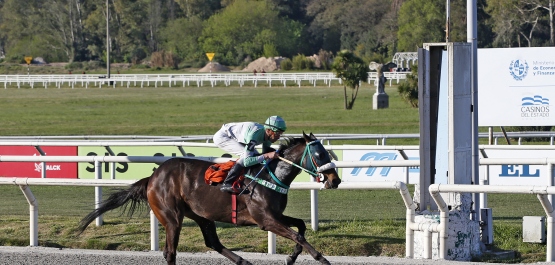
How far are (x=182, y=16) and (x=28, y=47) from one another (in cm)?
1406

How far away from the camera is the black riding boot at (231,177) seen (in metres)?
7.07

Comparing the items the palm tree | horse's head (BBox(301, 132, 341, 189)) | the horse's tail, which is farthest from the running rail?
the palm tree

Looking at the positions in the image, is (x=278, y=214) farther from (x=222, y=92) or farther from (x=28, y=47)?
(x=28, y=47)

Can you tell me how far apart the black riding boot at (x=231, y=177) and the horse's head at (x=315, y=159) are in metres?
0.38

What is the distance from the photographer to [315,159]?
6.76 meters

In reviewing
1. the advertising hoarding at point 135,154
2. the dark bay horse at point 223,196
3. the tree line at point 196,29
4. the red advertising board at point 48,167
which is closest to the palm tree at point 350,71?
the red advertising board at point 48,167

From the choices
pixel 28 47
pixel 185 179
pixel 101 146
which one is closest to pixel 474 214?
pixel 185 179

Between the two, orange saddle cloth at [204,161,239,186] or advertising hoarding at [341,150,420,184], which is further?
advertising hoarding at [341,150,420,184]

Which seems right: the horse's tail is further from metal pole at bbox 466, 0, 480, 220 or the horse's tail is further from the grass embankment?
metal pole at bbox 466, 0, 480, 220

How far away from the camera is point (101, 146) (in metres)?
12.1

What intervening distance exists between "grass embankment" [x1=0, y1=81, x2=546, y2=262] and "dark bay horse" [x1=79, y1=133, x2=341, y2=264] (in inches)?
36.8

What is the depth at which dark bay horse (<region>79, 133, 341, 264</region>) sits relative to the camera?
6.85 meters

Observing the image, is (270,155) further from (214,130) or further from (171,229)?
(214,130)

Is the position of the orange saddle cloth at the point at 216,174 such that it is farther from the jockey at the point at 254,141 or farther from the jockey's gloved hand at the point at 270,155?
the jockey's gloved hand at the point at 270,155
